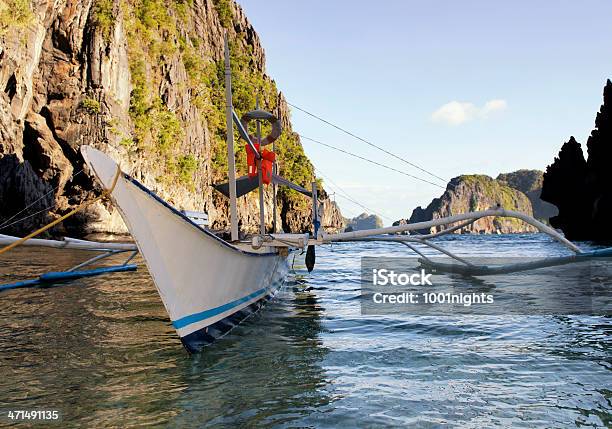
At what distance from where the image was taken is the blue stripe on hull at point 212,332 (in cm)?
611

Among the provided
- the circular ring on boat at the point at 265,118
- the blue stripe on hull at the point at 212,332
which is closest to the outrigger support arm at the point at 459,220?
the blue stripe on hull at the point at 212,332

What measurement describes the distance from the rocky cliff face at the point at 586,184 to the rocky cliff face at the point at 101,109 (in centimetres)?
4838

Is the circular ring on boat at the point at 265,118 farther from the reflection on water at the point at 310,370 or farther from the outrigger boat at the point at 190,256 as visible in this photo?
the reflection on water at the point at 310,370

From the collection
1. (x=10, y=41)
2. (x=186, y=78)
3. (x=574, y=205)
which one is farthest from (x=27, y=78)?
(x=574, y=205)

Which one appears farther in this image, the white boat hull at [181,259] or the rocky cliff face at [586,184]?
the rocky cliff face at [586,184]

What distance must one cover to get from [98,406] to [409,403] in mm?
3043

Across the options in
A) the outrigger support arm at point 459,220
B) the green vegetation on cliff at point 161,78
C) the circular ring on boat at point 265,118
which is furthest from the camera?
the green vegetation on cliff at point 161,78

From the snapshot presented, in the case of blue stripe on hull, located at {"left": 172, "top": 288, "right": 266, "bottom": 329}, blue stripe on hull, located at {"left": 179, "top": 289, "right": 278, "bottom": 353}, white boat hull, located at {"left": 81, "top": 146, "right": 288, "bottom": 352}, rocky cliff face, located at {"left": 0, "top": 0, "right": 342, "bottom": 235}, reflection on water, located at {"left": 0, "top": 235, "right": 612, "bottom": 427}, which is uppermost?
rocky cliff face, located at {"left": 0, "top": 0, "right": 342, "bottom": 235}

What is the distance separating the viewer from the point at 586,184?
5903 centimetres

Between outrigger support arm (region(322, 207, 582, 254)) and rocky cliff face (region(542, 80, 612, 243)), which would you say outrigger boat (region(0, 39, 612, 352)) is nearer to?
outrigger support arm (region(322, 207, 582, 254))

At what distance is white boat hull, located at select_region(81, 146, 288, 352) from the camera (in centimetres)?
557

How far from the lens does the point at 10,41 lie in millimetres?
33938
